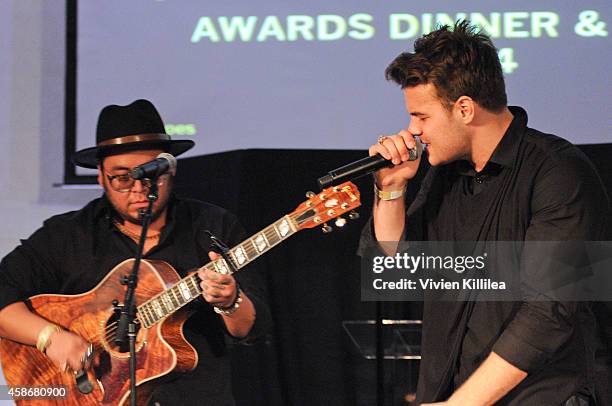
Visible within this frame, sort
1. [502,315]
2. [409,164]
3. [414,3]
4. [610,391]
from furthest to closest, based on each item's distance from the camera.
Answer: [414,3], [610,391], [409,164], [502,315]

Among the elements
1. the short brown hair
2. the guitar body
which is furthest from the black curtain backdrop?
the short brown hair

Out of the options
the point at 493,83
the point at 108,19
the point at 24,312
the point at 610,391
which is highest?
the point at 108,19

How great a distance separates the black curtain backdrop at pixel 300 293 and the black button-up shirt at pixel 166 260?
953mm

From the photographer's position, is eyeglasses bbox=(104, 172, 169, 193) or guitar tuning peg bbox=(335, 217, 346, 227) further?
eyeglasses bbox=(104, 172, 169, 193)

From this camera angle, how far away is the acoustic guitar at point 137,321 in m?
2.78

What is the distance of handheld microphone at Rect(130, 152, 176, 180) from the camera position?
2.46 metres

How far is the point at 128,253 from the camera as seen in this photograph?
3.06 meters

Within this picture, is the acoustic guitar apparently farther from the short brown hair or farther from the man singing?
the short brown hair

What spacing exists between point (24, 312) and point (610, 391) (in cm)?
227

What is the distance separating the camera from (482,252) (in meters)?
2.34

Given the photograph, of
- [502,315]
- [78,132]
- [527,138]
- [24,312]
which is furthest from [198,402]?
[78,132]

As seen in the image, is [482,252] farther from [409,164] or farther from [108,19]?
[108,19]

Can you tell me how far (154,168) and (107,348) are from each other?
745 millimetres

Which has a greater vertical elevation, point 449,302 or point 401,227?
point 401,227
